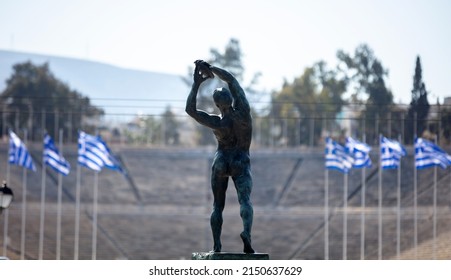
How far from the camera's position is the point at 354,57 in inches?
3563

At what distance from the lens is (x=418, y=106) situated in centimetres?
6825

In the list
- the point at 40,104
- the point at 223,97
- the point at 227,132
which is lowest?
the point at 227,132

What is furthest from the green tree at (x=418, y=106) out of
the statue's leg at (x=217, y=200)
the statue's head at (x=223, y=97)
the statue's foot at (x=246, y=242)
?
the statue's foot at (x=246, y=242)

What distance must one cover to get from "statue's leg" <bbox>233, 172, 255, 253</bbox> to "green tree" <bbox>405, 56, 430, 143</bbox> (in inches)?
1567

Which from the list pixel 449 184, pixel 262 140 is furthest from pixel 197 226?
pixel 262 140

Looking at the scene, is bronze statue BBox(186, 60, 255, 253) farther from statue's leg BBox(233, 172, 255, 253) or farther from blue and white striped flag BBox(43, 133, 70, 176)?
blue and white striped flag BBox(43, 133, 70, 176)

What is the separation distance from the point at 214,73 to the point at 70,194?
53.7 m

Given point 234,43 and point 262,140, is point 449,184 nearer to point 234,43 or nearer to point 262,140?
point 262,140

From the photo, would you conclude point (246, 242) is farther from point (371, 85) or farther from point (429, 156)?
point (371, 85)

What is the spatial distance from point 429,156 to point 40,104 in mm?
38280

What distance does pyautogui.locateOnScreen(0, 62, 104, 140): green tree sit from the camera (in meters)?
90.0

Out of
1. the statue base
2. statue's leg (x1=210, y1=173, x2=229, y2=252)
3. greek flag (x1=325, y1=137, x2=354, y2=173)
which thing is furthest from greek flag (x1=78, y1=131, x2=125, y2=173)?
the statue base

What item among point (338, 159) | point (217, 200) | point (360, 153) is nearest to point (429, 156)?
point (360, 153)

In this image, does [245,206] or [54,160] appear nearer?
[245,206]
